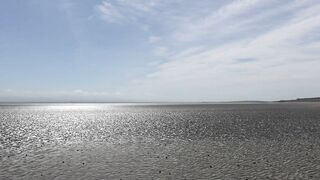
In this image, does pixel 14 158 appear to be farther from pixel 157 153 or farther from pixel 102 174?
pixel 157 153

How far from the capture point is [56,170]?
2019 centimetres

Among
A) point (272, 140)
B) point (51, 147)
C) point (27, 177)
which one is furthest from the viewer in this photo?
point (272, 140)

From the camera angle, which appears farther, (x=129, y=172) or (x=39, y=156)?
(x=39, y=156)

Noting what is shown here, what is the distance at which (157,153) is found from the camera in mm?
26672

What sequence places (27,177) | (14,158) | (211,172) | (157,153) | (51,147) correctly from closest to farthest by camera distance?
(27,177) → (211,172) → (14,158) → (157,153) → (51,147)

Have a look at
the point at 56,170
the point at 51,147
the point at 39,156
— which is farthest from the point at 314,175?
the point at 51,147

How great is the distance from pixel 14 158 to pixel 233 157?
602 inches

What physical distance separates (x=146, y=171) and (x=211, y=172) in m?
3.71

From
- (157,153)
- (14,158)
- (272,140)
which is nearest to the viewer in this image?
(14,158)

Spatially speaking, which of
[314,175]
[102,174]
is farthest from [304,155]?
[102,174]

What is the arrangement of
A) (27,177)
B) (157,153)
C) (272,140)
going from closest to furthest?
(27,177) → (157,153) → (272,140)

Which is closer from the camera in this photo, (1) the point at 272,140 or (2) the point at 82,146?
(2) the point at 82,146

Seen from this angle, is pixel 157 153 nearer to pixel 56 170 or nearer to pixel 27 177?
pixel 56 170

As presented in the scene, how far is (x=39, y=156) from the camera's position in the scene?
2520cm
